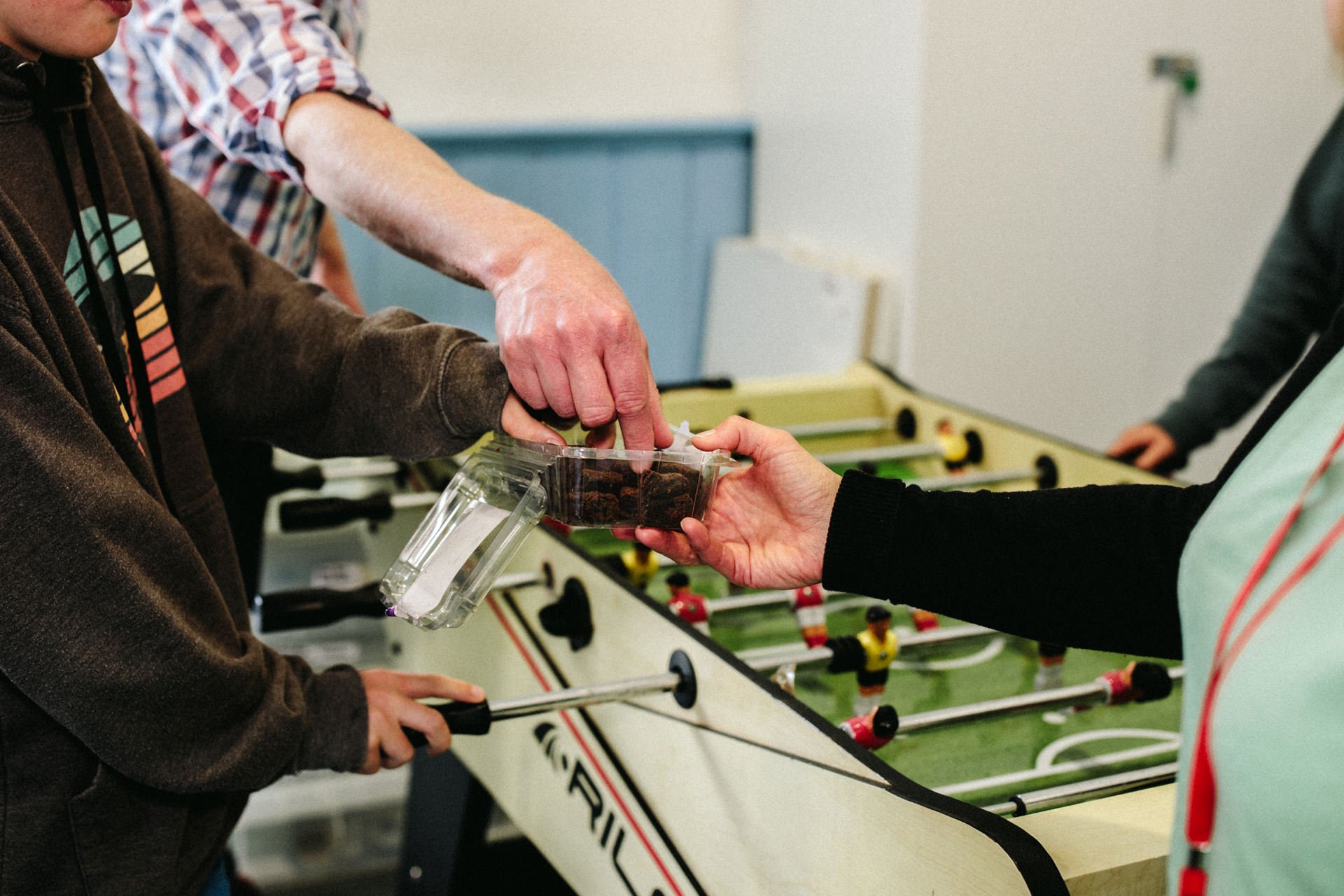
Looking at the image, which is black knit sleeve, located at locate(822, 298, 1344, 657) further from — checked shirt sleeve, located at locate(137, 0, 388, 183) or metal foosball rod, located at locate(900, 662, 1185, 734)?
checked shirt sleeve, located at locate(137, 0, 388, 183)

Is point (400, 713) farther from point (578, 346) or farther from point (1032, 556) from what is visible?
point (1032, 556)

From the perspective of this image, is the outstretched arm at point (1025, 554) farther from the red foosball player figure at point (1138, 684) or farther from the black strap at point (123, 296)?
the black strap at point (123, 296)

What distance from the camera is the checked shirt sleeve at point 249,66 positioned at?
1052 mm

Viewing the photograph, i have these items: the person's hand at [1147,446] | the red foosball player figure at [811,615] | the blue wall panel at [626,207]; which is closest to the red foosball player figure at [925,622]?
the red foosball player figure at [811,615]

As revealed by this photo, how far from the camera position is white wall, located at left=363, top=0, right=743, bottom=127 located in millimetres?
2559

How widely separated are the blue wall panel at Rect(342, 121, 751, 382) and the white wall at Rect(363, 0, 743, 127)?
68 millimetres

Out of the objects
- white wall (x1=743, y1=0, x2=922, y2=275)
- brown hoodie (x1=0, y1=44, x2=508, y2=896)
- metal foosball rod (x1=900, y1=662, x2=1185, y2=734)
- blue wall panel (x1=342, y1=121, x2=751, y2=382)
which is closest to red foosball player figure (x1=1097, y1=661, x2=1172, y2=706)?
metal foosball rod (x1=900, y1=662, x2=1185, y2=734)

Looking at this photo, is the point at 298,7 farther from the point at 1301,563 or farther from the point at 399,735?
the point at 1301,563

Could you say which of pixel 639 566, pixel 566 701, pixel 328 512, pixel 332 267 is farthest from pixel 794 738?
pixel 332 267

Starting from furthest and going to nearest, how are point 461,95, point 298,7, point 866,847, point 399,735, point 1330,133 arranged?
point 461,95, point 1330,133, point 298,7, point 399,735, point 866,847

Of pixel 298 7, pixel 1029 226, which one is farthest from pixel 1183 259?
pixel 298 7

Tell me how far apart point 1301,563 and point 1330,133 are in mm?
1613

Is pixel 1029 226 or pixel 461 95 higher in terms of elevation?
pixel 461 95

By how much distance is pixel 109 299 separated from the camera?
86 cm
